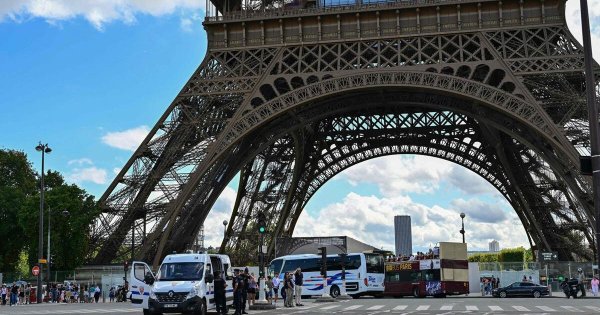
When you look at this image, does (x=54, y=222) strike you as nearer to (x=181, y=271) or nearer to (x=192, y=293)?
(x=181, y=271)

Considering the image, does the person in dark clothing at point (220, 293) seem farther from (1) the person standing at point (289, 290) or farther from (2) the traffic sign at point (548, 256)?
(2) the traffic sign at point (548, 256)

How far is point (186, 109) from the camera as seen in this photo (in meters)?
45.5

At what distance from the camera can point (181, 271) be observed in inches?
1028

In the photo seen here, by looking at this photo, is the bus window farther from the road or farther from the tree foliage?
the tree foliage

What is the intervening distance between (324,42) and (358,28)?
226 centimetres

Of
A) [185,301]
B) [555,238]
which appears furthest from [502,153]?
[185,301]

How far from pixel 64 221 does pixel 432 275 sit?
26185 mm

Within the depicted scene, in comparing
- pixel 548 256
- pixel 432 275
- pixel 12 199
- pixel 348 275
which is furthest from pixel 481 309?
pixel 12 199

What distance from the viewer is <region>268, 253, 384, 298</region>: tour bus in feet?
A: 154

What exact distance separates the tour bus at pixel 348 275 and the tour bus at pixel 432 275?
Result: 4.97 ft

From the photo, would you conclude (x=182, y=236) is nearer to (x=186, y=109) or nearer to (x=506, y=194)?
(x=186, y=109)

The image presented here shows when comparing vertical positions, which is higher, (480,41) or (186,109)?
(480,41)

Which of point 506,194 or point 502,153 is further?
point 506,194

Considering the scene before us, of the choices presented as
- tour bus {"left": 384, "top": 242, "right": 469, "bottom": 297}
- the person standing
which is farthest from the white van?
tour bus {"left": 384, "top": 242, "right": 469, "bottom": 297}
